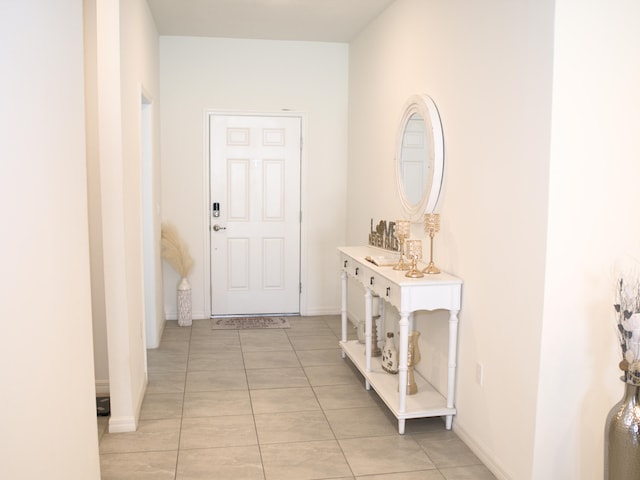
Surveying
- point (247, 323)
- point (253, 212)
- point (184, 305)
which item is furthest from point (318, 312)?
point (184, 305)

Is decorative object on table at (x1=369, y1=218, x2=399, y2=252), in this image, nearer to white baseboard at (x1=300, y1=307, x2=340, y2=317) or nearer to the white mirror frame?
the white mirror frame

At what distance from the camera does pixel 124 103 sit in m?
3.36

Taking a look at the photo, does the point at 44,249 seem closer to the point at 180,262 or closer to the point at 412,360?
the point at 412,360

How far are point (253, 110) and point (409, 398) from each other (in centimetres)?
345

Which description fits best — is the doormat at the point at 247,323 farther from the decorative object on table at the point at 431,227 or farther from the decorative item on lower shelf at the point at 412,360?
the decorative object on table at the point at 431,227

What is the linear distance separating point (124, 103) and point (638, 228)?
2.68m

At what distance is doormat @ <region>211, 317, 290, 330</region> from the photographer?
5672mm

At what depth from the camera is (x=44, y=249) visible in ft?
5.05

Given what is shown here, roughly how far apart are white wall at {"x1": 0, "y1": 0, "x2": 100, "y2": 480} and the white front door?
3.93 metres

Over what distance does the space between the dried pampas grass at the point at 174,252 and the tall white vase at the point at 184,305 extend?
0.13 m

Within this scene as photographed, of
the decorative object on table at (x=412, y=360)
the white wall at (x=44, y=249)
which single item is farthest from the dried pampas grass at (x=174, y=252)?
the white wall at (x=44, y=249)

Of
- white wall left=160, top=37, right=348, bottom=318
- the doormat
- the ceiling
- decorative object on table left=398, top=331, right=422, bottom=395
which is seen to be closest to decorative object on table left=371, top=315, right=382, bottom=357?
decorative object on table left=398, top=331, right=422, bottom=395

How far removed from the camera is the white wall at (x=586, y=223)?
2.42 m

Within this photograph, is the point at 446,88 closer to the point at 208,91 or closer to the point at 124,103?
the point at 124,103
